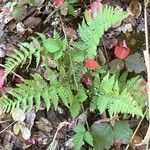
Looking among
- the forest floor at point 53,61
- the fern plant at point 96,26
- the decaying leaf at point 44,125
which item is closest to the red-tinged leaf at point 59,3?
the forest floor at point 53,61

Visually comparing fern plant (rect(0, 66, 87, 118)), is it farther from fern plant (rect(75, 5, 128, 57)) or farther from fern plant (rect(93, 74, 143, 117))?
fern plant (rect(75, 5, 128, 57))

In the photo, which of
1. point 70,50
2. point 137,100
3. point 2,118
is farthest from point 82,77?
point 2,118

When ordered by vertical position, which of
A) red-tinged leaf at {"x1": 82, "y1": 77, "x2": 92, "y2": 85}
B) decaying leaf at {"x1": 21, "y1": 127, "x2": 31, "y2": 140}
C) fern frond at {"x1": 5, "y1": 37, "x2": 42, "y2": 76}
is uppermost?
fern frond at {"x1": 5, "y1": 37, "x2": 42, "y2": 76}

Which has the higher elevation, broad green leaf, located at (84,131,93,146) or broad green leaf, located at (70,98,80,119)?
broad green leaf, located at (70,98,80,119)

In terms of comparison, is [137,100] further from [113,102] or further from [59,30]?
[59,30]

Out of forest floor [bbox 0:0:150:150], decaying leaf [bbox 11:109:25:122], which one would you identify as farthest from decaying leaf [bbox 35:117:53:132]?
decaying leaf [bbox 11:109:25:122]

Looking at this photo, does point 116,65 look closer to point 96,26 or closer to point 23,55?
point 96,26

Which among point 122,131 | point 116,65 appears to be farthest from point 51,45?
point 122,131
